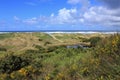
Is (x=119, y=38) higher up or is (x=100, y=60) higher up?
(x=119, y=38)

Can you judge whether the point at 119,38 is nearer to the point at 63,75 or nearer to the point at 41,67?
the point at 63,75

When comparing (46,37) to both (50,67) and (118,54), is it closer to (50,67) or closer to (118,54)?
(50,67)

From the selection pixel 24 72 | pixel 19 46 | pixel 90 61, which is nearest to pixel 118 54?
pixel 90 61

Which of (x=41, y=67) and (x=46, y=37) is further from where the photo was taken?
(x=46, y=37)

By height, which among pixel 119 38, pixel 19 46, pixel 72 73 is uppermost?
pixel 119 38

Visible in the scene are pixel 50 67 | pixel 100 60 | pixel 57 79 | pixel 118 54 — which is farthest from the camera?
pixel 50 67

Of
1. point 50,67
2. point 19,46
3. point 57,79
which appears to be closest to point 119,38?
point 57,79

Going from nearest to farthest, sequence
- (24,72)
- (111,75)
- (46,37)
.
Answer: (111,75)
(24,72)
(46,37)

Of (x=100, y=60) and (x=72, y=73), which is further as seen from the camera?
(x=72, y=73)

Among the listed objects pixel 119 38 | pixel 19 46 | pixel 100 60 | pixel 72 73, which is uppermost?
pixel 119 38
